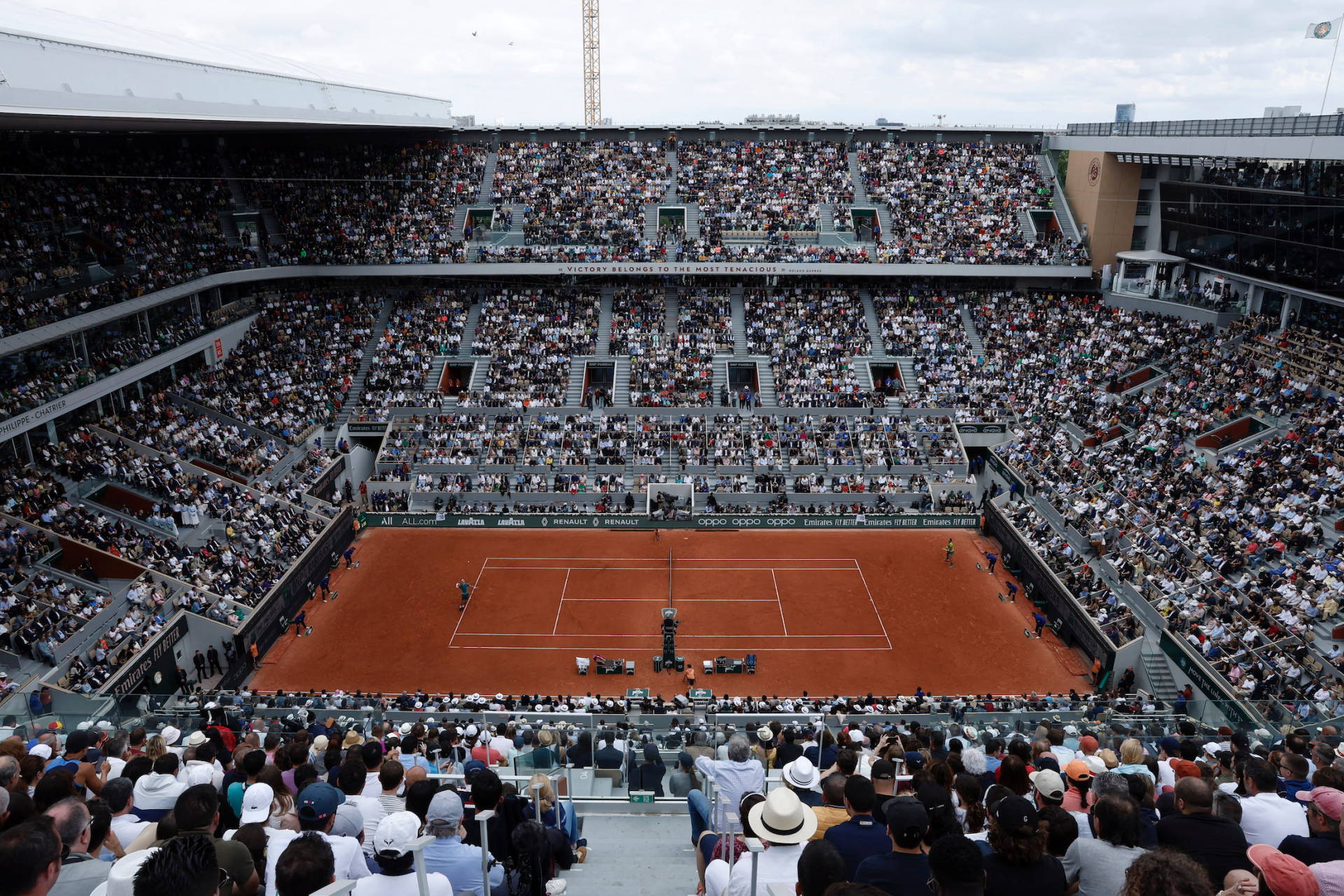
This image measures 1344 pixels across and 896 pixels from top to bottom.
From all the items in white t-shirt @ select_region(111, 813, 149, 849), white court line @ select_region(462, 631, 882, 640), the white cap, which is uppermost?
the white cap

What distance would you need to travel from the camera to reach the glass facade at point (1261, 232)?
35812mm

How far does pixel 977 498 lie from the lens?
41.5m

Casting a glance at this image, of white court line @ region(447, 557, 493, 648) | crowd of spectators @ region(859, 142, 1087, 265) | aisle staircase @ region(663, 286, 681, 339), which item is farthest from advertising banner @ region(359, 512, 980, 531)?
crowd of spectators @ region(859, 142, 1087, 265)

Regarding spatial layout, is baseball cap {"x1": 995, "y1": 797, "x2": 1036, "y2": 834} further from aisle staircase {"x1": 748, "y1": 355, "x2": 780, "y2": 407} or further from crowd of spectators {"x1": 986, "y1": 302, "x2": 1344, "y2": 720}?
aisle staircase {"x1": 748, "y1": 355, "x2": 780, "y2": 407}

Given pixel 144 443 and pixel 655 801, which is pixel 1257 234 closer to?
pixel 655 801

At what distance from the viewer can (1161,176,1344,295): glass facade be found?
1410 inches

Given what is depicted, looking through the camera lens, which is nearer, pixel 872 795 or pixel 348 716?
pixel 872 795

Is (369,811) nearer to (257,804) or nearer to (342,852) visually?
(257,804)

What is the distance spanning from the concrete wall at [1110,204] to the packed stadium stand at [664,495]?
33 cm

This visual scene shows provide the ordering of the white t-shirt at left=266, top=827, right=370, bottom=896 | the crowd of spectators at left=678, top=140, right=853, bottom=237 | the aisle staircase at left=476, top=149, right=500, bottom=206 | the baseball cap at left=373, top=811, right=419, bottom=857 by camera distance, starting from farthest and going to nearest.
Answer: the aisle staircase at left=476, top=149, right=500, bottom=206 < the crowd of spectators at left=678, top=140, right=853, bottom=237 < the white t-shirt at left=266, top=827, right=370, bottom=896 < the baseball cap at left=373, top=811, right=419, bottom=857

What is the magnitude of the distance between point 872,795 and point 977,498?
3723cm

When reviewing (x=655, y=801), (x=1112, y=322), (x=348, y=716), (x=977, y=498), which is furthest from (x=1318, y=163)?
(x=348, y=716)

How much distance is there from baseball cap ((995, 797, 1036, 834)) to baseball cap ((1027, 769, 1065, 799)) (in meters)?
1.81

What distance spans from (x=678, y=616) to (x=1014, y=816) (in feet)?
86.6
